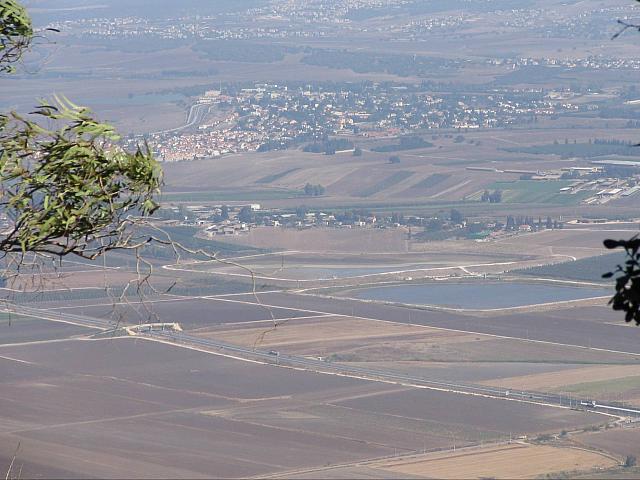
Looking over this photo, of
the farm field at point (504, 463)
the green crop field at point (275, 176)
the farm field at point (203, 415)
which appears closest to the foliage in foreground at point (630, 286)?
the farm field at point (203, 415)

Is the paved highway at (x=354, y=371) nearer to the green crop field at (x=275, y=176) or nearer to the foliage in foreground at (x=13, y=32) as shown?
the foliage in foreground at (x=13, y=32)

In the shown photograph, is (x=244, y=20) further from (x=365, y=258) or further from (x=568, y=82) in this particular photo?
(x=365, y=258)

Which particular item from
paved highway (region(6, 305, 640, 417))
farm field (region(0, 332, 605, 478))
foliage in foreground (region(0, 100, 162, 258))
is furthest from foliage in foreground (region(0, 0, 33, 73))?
paved highway (region(6, 305, 640, 417))

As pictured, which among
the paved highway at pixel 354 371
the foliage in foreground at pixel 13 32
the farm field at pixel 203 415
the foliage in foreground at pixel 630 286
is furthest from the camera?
the paved highway at pixel 354 371

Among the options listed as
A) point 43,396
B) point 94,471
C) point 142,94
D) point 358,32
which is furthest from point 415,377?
point 358,32

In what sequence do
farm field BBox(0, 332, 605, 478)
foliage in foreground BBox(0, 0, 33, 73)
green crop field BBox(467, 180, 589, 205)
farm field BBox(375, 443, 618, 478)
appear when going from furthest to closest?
green crop field BBox(467, 180, 589, 205)
farm field BBox(0, 332, 605, 478)
farm field BBox(375, 443, 618, 478)
foliage in foreground BBox(0, 0, 33, 73)

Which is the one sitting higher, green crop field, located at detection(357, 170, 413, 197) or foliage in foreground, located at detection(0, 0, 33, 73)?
foliage in foreground, located at detection(0, 0, 33, 73)

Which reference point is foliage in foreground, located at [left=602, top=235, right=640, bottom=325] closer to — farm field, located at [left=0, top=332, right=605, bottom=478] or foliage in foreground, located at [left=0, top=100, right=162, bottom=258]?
foliage in foreground, located at [left=0, top=100, right=162, bottom=258]

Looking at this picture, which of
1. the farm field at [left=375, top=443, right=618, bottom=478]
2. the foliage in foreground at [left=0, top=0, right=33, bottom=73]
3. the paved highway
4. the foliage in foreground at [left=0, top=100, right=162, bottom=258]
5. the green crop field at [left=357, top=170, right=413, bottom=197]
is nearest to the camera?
the foliage in foreground at [left=0, top=100, right=162, bottom=258]

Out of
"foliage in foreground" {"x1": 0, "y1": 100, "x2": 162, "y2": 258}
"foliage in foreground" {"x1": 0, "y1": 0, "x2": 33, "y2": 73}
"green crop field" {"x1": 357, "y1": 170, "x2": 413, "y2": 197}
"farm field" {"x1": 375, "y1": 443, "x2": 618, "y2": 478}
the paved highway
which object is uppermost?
"foliage in foreground" {"x1": 0, "y1": 0, "x2": 33, "y2": 73}

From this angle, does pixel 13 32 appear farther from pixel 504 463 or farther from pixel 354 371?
pixel 354 371

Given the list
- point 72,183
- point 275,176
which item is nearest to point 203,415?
point 72,183
